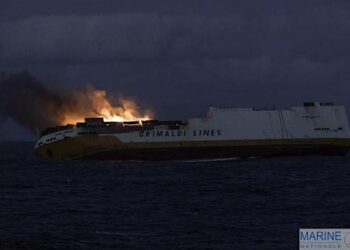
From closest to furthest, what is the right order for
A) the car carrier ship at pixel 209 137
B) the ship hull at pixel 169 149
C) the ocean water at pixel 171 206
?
the ocean water at pixel 171 206 < the ship hull at pixel 169 149 < the car carrier ship at pixel 209 137

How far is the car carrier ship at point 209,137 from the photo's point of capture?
275 ft

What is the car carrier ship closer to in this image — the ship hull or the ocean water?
the ship hull

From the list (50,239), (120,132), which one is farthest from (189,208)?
(120,132)

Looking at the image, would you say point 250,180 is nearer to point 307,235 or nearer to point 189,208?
point 189,208

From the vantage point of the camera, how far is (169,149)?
8406cm

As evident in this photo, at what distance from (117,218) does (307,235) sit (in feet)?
69.1

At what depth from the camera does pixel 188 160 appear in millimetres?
85625

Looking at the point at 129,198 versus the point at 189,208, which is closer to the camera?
the point at 189,208

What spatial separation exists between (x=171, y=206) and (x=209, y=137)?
1603 inches

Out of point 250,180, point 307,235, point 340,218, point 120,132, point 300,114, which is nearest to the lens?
point 307,235
